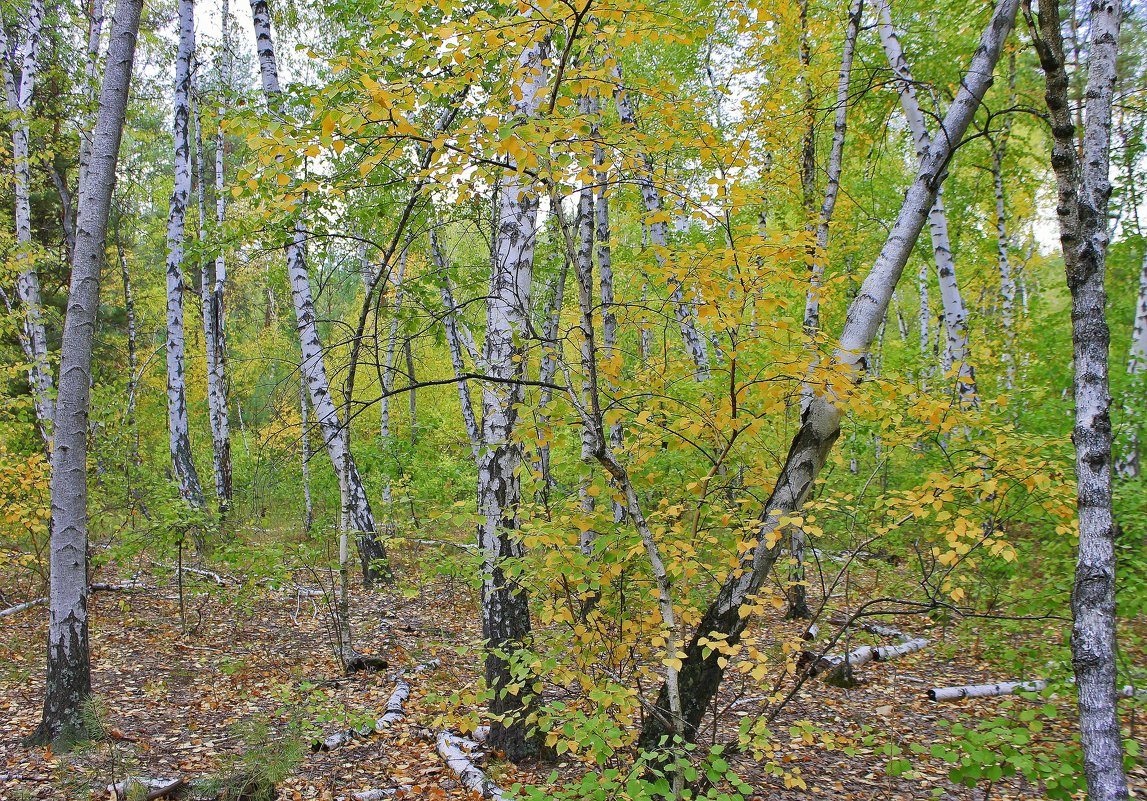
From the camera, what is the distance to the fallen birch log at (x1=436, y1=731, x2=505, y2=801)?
3.52 metres

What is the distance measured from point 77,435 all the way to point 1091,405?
5.46 meters

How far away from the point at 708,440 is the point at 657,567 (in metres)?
2.48

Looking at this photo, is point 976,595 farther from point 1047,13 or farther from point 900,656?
point 1047,13

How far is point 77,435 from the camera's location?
399cm

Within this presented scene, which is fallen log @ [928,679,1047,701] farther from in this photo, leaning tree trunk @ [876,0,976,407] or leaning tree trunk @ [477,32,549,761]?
leaning tree trunk @ [477,32,549,761]

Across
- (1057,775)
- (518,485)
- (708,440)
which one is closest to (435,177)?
(518,485)

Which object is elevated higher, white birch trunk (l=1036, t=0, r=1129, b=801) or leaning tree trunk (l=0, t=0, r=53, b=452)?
leaning tree trunk (l=0, t=0, r=53, b=452)

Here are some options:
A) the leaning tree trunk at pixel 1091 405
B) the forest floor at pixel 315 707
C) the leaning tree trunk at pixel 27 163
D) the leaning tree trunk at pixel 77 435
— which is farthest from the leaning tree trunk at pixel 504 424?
the leaning tree trunk at pixel 27 163

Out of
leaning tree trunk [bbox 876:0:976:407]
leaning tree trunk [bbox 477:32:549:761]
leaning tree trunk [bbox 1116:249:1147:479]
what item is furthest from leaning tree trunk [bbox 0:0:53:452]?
leaning tree trunk [bbox 1116:249:1147:479]

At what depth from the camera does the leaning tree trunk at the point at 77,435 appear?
12.9 feet

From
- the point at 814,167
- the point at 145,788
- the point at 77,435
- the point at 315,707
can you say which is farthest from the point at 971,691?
the point at 77,435

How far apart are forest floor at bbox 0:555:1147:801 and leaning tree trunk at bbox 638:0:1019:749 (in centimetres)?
35

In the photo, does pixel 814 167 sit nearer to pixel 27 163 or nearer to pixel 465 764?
pixel 465 764

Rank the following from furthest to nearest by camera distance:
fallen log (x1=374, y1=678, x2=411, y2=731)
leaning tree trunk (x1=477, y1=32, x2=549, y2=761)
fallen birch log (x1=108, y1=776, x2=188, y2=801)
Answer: fallen log (x1=374, y1=678, x2=411, y2=731), leaning tree trunk (x1=477, y1=32, x2=549, y2=761), fallen birch log (x1=108, y1=776, x2=188, y2=801)
